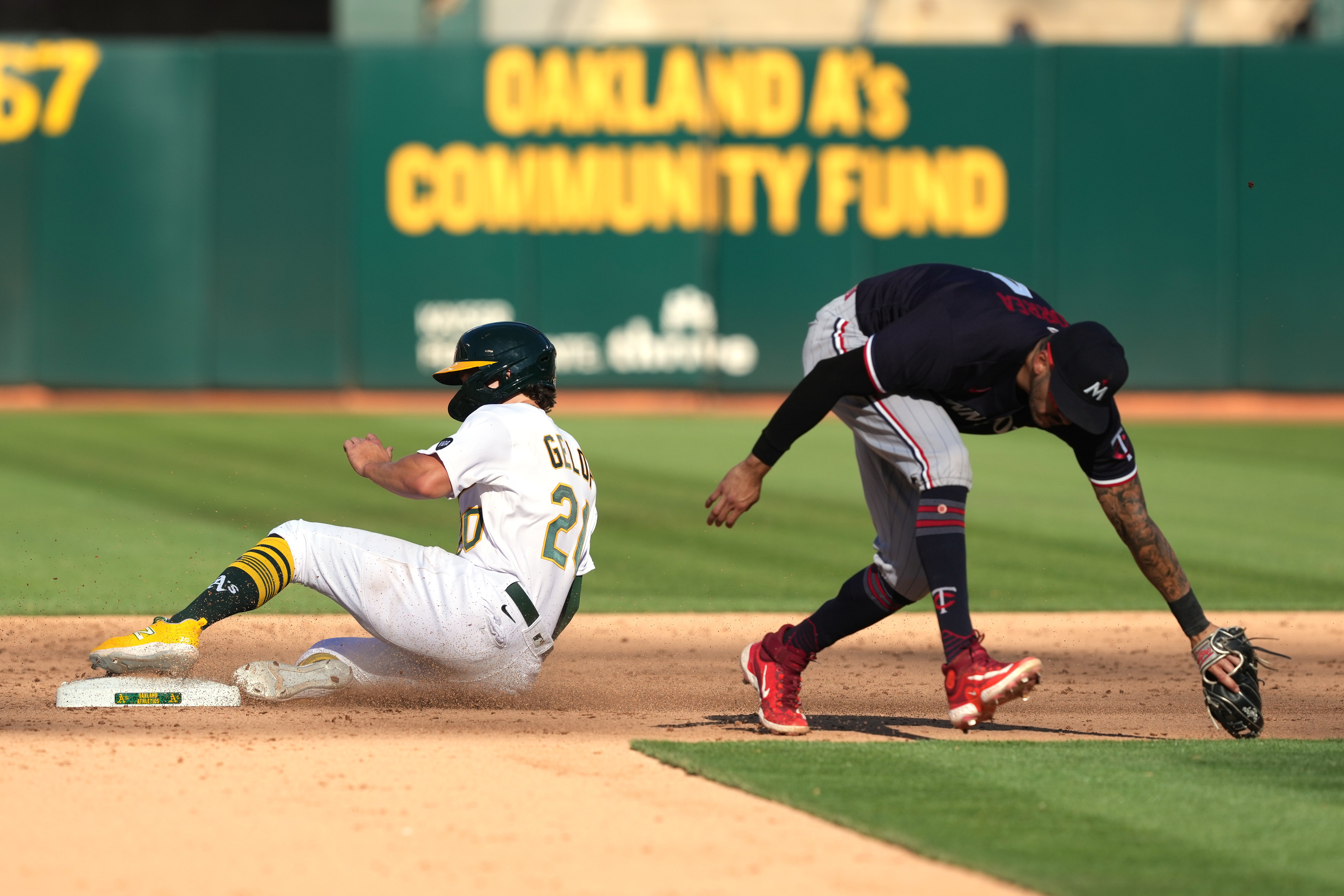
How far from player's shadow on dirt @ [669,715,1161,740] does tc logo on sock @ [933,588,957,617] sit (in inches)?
21.0

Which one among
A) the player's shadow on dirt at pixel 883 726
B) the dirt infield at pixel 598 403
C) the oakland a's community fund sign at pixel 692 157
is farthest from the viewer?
the dirt infield at pixel 598 403

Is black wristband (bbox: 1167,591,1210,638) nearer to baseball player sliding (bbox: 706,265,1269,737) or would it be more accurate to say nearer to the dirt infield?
baseball player sliding (bbox: 706,265,1269,737)

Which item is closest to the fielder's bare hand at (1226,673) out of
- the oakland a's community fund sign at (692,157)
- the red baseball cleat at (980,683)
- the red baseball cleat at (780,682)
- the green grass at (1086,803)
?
the green grass at (1086,803)

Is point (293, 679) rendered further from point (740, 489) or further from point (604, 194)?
point (604, 194)

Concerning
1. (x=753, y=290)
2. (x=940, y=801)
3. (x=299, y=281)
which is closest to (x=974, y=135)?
(x=753, y=290)

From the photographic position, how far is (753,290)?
16.4 meters

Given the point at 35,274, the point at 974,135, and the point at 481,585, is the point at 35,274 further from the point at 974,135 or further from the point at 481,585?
the point at 481,585

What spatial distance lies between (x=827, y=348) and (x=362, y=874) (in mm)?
2124

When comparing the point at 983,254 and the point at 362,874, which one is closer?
the point at 362,874

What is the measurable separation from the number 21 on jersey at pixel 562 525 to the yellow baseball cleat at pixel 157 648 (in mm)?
1061

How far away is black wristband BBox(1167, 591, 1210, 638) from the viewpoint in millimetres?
4883

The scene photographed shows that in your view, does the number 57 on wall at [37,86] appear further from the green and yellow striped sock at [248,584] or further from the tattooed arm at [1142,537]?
the tattooed arm at [1142,537]

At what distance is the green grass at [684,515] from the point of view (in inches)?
315

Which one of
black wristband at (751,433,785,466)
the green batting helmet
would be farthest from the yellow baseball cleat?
black wristband at (751,433,785,466)
